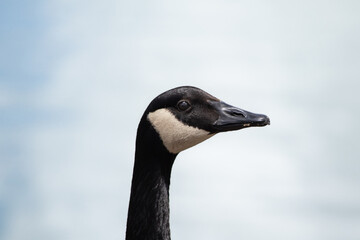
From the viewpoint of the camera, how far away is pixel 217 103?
39.1 ft

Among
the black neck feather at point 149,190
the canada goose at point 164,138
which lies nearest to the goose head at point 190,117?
the canada goose at point 164,138

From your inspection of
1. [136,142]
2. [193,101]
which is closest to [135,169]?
[136,142]

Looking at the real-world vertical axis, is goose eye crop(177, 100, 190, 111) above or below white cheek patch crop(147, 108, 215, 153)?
above

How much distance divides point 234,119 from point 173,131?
36.7 inches

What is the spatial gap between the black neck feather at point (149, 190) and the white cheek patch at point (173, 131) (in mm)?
95

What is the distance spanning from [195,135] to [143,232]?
1.65 meters

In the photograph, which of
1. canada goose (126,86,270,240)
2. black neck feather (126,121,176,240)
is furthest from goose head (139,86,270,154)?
→ black neck feather (126,121,176,240)

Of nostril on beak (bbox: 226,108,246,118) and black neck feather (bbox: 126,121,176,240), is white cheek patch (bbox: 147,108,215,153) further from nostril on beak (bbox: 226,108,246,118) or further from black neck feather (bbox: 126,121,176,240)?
nostril on beak (bbox: 226,108,246,118)

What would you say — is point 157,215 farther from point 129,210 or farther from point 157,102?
point 157,102

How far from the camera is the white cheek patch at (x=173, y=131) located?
38.0ft

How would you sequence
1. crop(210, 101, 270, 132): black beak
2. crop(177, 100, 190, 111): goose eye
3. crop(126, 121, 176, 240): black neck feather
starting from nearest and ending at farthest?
crop(210, 101, 270, 132): black beak
crop(126, 121, 176, 240): black neck feather
crop(177, 100, 190, 111): goose eye

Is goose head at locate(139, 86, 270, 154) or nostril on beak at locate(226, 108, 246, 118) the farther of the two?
nostril on beak at locate(226, 108, 246, 118)

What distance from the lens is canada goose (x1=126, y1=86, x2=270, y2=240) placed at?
38.1 ft

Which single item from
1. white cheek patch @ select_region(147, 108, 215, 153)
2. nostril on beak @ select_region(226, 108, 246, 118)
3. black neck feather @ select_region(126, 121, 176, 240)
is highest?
nostril on beak @ select_region(226, 108, 246, 118)
